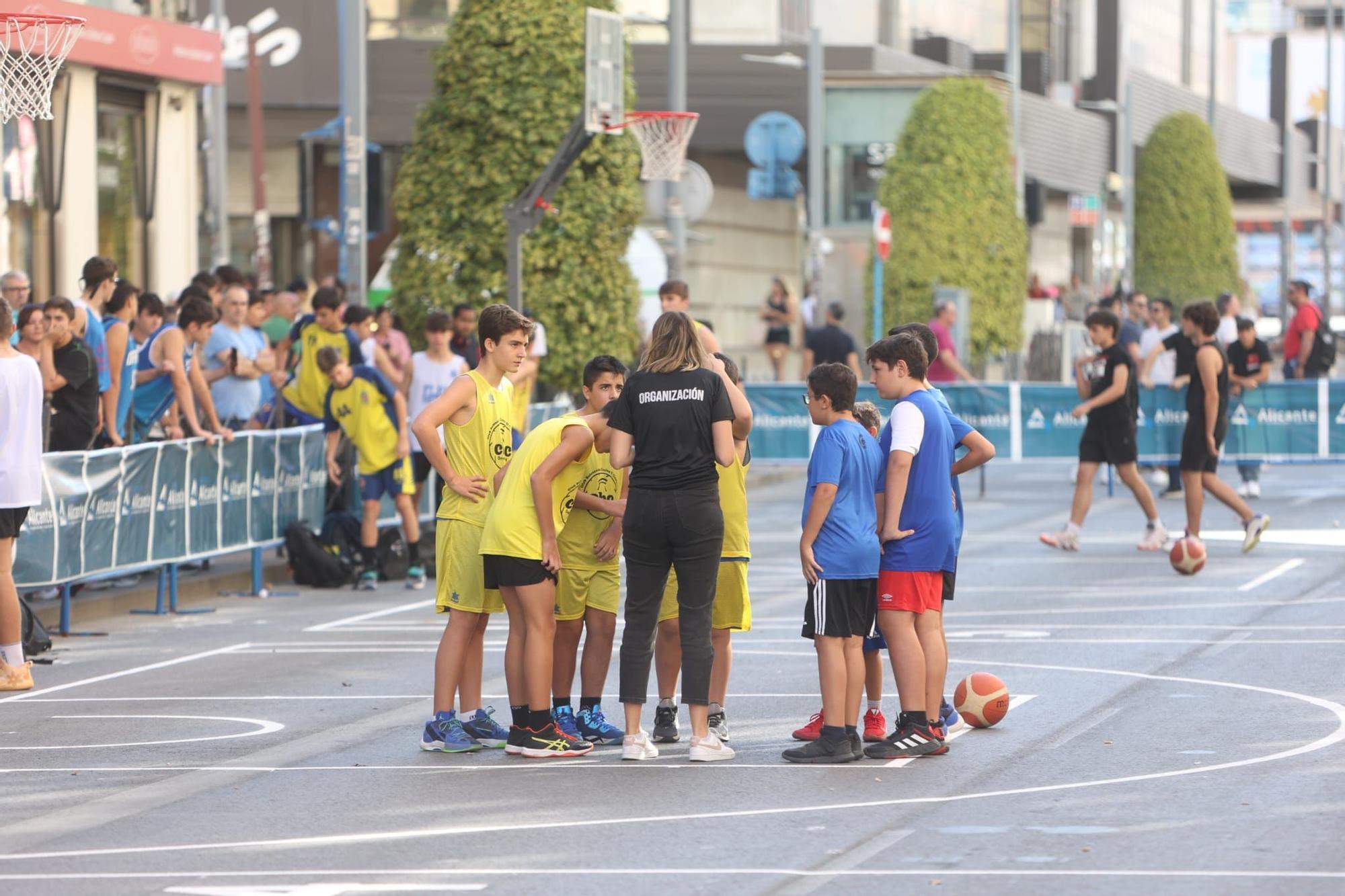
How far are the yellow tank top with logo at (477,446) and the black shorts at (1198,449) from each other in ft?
28.3

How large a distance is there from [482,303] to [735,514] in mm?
12057

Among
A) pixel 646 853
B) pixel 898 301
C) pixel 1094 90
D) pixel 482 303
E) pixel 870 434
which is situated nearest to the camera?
pixel 646 853

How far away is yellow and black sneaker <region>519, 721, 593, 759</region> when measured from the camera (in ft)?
31.5

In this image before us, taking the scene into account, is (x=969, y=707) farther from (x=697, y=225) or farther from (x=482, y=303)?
(x=697, y=225)

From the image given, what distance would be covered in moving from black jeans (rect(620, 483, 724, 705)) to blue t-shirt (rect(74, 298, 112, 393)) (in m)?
6.14

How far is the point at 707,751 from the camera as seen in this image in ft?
30.8

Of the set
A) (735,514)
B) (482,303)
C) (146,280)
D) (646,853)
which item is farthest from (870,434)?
(146,280)

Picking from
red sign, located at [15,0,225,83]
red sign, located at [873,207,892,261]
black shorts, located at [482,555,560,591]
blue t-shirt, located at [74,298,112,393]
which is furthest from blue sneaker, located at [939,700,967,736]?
red sign, located at [873,207,892,261]

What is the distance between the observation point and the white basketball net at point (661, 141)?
22109mm

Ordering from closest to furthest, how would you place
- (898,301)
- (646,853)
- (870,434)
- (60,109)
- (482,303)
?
(646,853) < (870,434) < (482,303) < (60,109) < (898,301)

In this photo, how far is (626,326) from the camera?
2239 centimetres

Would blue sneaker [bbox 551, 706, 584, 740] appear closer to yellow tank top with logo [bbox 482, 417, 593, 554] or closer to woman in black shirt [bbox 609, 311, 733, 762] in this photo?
woman in black shirt [bbox 609, 311, 733, 762]

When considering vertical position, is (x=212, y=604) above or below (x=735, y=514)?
below

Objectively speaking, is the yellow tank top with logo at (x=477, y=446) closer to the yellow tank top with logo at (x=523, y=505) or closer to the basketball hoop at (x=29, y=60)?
the yellow tank top with logo at (x=523, y=505)
